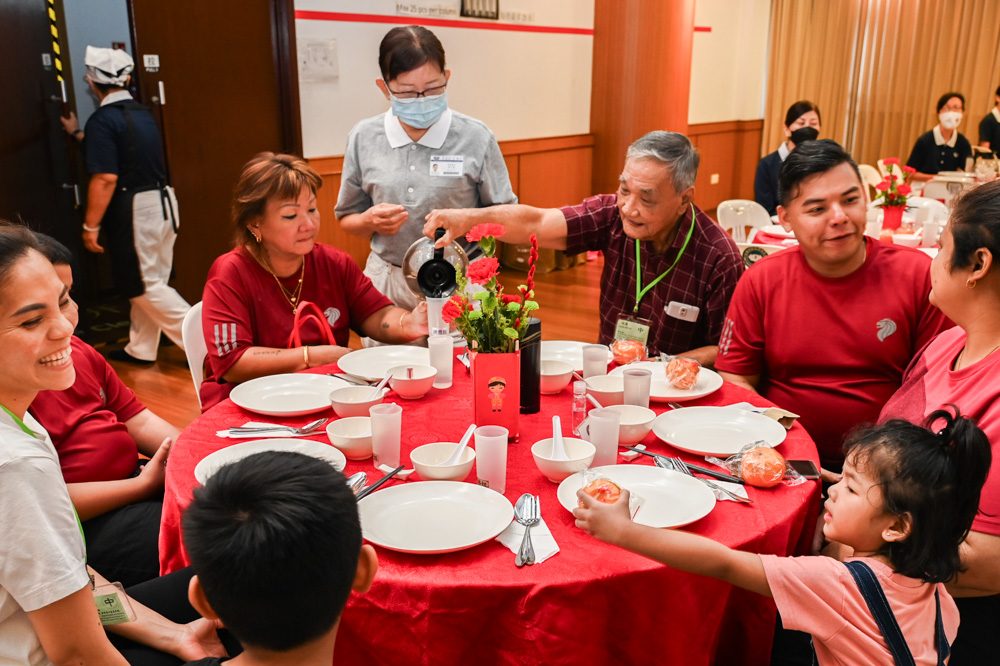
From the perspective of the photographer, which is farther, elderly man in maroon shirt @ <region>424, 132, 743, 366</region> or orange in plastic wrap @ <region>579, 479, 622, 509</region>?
elderly man in maroon shirt @ <region>424, 132, 743, 366</region>

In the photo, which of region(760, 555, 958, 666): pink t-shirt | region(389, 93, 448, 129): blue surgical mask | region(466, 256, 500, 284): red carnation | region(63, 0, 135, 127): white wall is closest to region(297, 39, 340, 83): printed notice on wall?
region(63, 0, 135, 127): white wall

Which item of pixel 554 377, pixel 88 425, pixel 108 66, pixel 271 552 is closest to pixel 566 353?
pixel 554 377

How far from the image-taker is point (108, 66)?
14.7 ft

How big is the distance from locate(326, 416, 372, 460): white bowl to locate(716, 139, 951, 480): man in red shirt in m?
1.18

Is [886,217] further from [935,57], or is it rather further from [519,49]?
[935,57]

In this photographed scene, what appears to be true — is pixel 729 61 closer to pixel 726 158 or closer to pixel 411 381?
pixel 726 158

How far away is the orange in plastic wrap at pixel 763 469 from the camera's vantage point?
161 cm

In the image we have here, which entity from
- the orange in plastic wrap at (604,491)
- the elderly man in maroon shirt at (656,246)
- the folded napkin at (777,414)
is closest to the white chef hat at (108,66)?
the elderly man in maroon shirt at (656,246)

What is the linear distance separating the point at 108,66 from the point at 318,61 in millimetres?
1385

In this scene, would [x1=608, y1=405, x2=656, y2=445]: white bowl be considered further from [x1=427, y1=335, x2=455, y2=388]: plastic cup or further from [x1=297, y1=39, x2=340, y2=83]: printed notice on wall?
[x1=297, y1=39, x2=340, y2=83]: printed notice on wall

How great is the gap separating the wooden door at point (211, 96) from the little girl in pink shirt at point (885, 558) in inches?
181

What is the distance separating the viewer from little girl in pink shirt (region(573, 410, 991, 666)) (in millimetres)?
1303

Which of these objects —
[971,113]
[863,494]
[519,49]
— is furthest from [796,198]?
[971,113]

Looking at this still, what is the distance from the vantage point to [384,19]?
572cm
